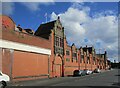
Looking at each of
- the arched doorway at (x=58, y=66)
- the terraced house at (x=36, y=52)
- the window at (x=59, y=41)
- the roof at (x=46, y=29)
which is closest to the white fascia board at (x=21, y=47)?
the terraced house at (x=36, y=52)

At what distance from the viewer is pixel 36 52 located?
40.2m

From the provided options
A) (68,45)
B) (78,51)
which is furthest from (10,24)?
(78,51)

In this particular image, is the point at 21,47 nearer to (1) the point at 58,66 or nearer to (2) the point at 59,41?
(1) the point at 58,66

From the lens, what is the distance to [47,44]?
4478cm

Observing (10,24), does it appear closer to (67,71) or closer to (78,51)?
(67,71)

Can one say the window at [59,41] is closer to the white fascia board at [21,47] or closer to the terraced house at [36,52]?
the terraced house at [36,52]

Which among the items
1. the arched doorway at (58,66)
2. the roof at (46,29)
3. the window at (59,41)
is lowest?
the arched doorway at (58,66)

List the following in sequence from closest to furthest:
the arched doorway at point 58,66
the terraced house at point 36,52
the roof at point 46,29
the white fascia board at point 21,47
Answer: the white fascia board at point 21,47
the terraced house at point 36,52
the roof at point 46,29
the arched doorway at point 58,66

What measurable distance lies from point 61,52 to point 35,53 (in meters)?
12.5

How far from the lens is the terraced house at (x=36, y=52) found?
3300cm

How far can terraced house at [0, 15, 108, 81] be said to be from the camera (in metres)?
33.0

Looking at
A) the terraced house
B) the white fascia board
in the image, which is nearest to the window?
the terraced house

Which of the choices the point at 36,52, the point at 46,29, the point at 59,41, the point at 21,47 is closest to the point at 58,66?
the point at 59,41

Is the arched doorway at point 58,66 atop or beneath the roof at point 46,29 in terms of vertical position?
beneath
